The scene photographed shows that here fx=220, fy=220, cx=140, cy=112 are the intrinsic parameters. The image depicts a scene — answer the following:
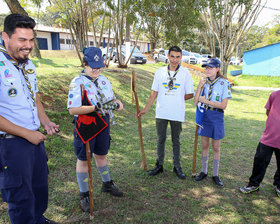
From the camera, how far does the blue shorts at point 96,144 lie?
3015 mm

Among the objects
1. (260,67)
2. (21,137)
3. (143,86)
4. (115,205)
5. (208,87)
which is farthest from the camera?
(260,67)

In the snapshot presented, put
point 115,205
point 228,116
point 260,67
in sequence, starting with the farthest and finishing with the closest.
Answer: point 260,67 < point 228,116 < point 115,205

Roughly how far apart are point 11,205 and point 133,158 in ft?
10.0

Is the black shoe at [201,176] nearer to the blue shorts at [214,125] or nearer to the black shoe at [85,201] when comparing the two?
the blue shorts at [214,125]

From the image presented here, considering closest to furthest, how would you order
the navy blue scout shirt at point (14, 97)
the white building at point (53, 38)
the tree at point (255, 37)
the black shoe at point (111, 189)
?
the navy blue scout shirt at point (14, 97), the black shoe at point (111, 189), the white building at point (53, 38), the tree at point (255, 37)

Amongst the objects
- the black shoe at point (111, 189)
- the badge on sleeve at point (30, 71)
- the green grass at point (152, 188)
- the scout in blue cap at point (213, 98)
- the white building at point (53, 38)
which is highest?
the white building at point (53, 38)

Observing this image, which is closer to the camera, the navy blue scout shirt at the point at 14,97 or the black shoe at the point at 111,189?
the navy blue scout shirt at the point at 14,97

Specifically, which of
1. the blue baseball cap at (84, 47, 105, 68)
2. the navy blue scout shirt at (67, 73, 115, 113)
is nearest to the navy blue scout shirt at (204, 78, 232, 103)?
the navy blue scout shirt at (67, 73, 115, 113)

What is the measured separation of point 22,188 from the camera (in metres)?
2.17

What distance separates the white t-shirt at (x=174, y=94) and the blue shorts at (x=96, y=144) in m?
1.24

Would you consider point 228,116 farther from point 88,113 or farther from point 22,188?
point 22,188

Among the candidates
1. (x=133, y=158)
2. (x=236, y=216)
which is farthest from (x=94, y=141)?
(x=236, y=216)

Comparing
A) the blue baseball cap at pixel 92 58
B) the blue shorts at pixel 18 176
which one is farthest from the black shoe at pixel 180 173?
the blue shorts at pixel 18 176

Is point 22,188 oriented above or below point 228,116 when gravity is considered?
above
